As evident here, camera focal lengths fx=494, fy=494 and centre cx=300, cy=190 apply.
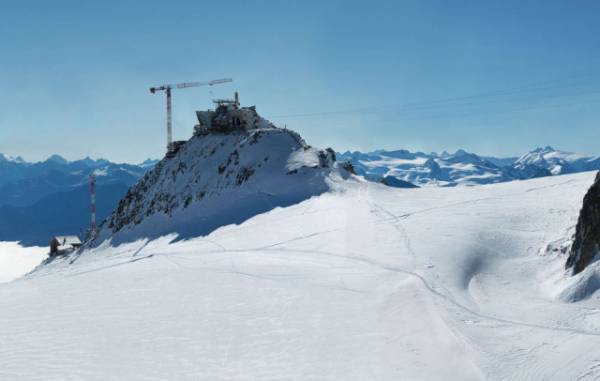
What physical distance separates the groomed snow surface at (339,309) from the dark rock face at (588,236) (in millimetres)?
1101

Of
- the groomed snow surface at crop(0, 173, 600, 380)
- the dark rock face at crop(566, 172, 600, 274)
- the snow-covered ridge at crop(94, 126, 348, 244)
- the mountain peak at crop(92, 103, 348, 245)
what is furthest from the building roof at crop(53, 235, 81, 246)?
the dark rock face at crop(566, 172, 600, 274)

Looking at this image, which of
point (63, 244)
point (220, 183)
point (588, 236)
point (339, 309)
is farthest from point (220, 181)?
point (63, 244)

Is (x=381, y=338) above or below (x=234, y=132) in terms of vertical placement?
below

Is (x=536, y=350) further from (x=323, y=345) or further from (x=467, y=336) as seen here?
(x=323, y=345)

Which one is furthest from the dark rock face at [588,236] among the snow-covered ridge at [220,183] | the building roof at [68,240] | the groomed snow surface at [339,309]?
the building roof at [68,240]

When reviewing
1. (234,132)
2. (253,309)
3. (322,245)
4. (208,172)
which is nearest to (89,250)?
(208,172)

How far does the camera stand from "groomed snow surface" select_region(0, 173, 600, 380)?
1412cm

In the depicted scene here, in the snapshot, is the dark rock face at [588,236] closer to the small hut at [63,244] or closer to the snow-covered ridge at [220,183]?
the snow-covered ridge at [220,183]

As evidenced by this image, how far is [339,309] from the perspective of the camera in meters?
19.5

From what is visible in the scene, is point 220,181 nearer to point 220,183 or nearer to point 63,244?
point 220,183

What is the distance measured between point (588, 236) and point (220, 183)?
169ft

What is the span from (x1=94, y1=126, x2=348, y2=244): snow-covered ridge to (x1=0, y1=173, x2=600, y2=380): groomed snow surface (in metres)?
16.2

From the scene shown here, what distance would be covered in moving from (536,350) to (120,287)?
1975 cm

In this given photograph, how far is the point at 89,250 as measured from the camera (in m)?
78.9
